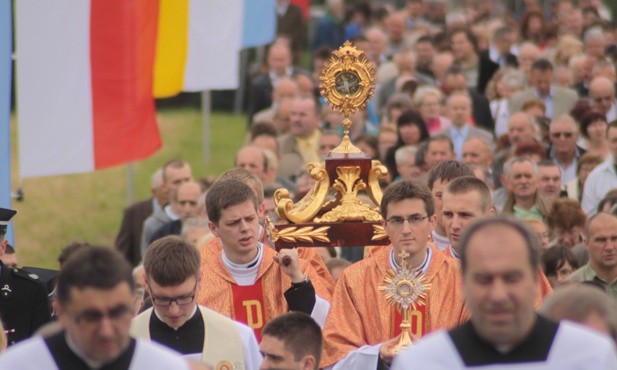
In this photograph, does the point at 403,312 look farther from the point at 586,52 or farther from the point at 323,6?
the point at 323,6

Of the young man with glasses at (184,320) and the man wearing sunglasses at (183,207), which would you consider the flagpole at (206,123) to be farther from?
the young man with glasses at (184,320)

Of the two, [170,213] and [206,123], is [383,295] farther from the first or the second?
[206,123]

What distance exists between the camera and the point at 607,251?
11.6 metres

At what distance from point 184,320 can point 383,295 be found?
1.21 metres

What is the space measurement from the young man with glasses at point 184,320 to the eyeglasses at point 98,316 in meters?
2.21

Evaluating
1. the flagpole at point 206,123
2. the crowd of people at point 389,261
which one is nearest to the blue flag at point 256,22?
the flagpole at point 206,123

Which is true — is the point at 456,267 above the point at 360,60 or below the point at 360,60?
below

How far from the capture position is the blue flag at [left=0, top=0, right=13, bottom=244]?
11984 mm

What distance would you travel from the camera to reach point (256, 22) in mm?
23422

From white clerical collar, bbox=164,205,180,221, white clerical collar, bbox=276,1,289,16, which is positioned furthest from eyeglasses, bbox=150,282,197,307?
white clerical collar, bbox=276,1,289,16

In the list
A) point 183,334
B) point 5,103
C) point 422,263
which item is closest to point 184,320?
point 183,334

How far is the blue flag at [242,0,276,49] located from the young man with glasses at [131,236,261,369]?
14.3m

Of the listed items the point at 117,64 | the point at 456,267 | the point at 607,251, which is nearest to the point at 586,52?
the point at 117,64

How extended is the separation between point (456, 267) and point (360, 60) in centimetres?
164
